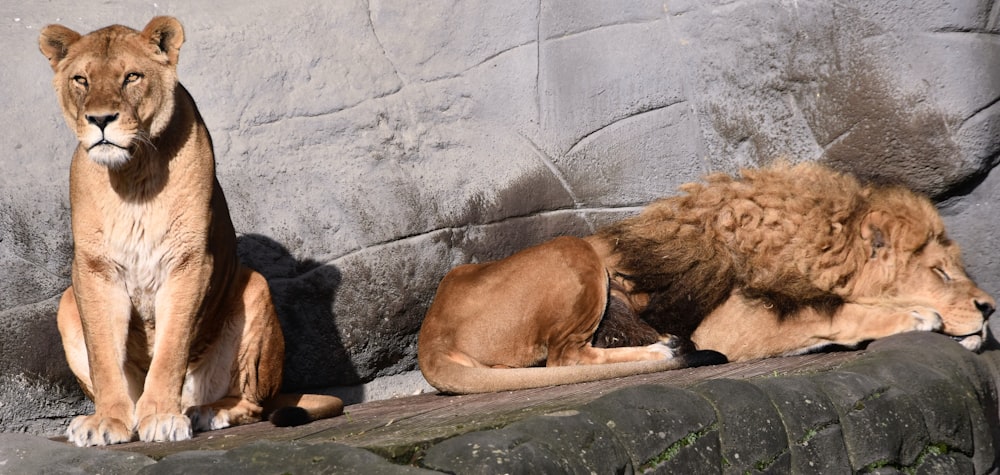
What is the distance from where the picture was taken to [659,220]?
5.36 meters

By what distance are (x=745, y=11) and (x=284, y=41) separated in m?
2.34

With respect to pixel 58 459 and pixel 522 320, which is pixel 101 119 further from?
pixel 522 320

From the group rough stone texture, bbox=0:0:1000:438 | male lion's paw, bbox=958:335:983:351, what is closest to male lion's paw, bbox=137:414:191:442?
rough stone texture, bbox=0:0:1000:438

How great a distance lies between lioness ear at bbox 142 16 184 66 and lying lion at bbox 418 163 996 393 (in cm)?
165

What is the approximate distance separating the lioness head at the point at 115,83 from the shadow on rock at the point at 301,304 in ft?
5.43

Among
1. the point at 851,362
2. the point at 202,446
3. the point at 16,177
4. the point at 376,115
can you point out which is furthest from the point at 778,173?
the point at 16,177

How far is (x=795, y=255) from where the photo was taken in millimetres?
5164

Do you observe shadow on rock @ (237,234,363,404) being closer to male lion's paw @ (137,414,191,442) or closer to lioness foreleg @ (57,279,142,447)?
lioness foreleg @ (57,279,142,447)

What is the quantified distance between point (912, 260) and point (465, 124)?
232 cm

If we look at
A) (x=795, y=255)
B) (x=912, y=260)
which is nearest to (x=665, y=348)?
(x=795, y=255)

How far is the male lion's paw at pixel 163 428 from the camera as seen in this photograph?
3.63m

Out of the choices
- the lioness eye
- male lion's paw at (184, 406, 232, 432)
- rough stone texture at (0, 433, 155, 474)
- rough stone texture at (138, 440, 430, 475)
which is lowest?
male lion's paw at (184, 406, 232, 432)

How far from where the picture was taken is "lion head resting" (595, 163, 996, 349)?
514cm

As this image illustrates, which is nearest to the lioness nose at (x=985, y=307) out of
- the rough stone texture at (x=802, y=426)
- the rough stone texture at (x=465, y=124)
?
the rough stone texture at (x=802, y=426)
